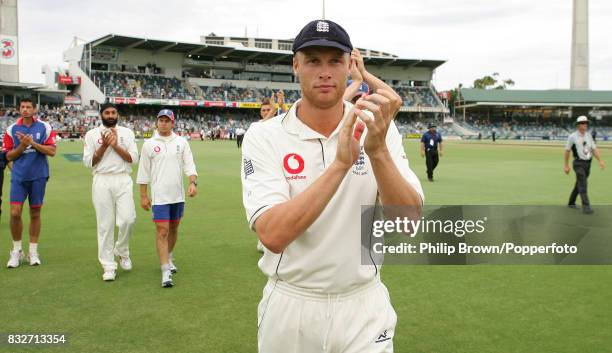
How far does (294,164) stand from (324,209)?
330 mm

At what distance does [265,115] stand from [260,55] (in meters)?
70.0

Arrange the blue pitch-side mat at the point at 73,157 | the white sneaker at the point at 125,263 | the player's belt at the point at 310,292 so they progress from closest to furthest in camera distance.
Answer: the player's belt at the point at 310,292 → the white sneaker at the point at 125,263 → the blue pitch-side mat at the point at 73,157

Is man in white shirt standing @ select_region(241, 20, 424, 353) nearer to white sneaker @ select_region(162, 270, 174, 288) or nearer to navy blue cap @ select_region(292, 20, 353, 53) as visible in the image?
navy blue cap @ select_region(292, 20, 353, 53)

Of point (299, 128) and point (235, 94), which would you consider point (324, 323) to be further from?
point (235, 94)

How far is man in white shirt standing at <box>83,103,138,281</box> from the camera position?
732 cm

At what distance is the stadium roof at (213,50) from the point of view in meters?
67.2

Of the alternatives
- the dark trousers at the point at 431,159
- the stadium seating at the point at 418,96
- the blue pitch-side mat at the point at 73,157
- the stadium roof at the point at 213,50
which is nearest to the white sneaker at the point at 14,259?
the dark trousers at the point at 431,159

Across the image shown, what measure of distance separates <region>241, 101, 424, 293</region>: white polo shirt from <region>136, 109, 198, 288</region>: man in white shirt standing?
4843mm

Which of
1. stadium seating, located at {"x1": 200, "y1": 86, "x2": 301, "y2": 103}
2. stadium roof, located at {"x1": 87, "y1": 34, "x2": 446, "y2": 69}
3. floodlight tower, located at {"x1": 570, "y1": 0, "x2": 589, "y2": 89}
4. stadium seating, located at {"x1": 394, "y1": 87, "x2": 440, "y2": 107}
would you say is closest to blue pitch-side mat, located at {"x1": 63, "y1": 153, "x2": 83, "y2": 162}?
stadium roof, located at {"x1": 87, "y1": 34, "x2": 446, "y2": 69}

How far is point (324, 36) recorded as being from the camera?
2285mm

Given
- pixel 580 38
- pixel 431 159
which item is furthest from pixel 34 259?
pixel 580 38

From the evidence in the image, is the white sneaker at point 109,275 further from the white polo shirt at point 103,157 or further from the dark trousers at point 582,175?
the dark trousers at point 582,175

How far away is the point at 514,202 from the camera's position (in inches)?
533

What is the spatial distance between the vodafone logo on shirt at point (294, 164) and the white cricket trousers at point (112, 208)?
5500 millimetres
